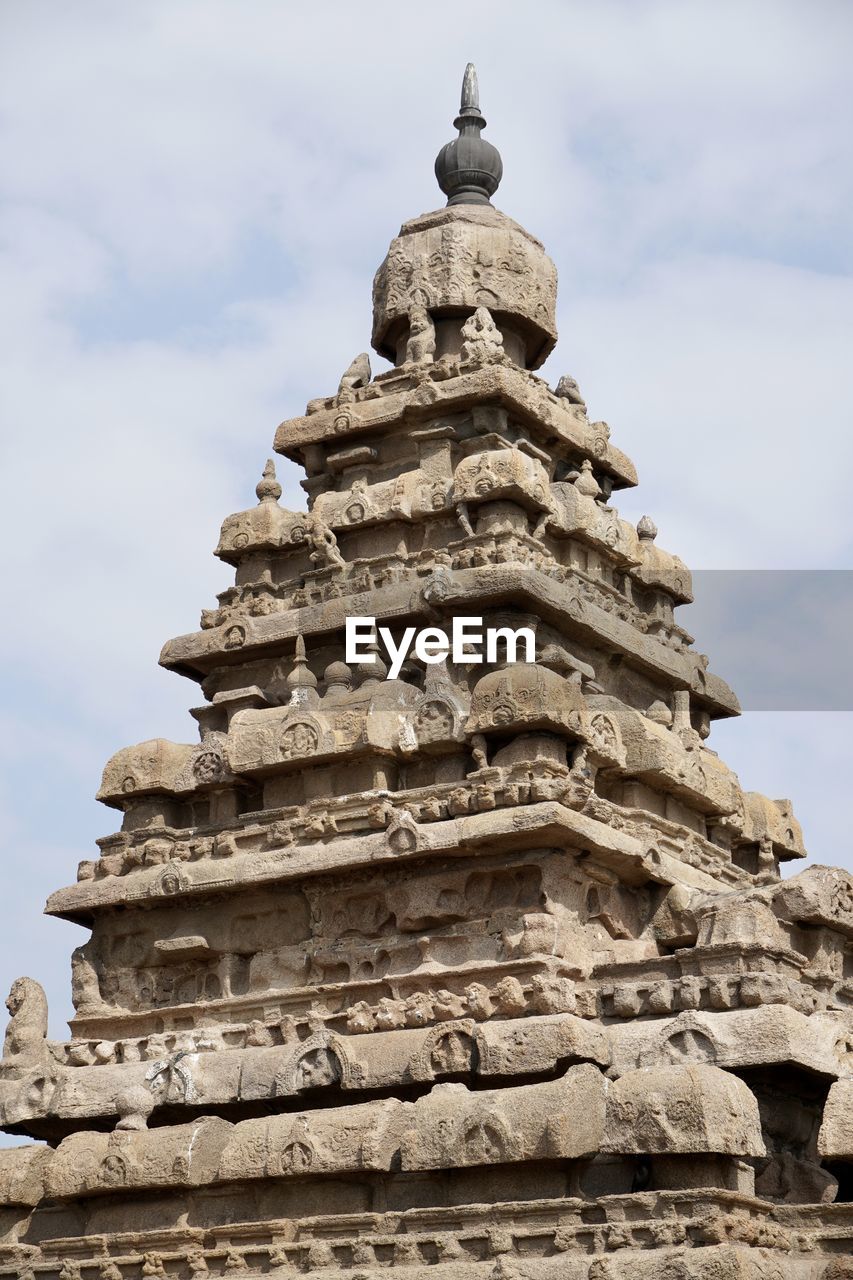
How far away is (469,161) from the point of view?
106 ft

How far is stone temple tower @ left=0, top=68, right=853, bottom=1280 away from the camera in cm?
2119

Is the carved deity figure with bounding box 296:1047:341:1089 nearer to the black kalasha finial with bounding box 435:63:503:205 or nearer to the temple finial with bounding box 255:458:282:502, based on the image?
the temple finial with bounding box 255:458:282:502

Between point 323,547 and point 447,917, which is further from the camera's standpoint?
point 323,547

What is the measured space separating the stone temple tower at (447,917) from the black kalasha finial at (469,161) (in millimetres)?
78

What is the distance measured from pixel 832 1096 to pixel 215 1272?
6837 millimetres

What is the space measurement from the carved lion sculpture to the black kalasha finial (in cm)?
1299

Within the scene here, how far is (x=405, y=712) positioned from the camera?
26.1 metres

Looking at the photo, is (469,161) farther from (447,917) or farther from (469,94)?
(447,917)

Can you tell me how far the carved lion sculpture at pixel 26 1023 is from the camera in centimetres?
2709

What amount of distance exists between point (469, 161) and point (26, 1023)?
1415cm

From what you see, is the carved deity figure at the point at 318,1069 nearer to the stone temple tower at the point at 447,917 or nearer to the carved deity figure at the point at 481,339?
the stone temple tower at the point at 447,917

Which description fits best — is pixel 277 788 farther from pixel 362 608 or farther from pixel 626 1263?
pixel 626 1263

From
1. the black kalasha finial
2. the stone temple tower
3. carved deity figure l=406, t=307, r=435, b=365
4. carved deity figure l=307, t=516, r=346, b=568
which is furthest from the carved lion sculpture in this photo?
the black kalasha finial

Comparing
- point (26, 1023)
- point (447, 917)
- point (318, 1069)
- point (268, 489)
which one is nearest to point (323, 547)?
point (268, 489)
